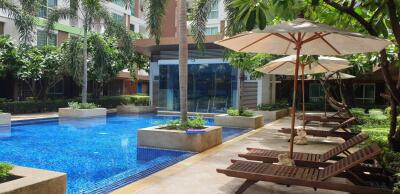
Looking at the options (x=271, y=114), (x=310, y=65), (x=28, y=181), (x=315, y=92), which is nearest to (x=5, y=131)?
(x=28, y=181)

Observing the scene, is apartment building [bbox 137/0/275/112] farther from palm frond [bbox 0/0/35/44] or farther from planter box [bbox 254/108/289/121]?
palm frond [bbox 0/0/35/44]

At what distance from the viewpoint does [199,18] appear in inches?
602

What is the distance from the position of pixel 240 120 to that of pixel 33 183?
12107 millimetres

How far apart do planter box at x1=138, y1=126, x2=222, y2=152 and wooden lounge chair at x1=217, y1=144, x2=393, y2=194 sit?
3942mm

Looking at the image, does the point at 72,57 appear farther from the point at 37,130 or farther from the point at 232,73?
the point at 232,73

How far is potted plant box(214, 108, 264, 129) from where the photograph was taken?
15703 millimetres

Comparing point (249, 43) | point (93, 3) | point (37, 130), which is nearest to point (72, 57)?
point (93, 3)

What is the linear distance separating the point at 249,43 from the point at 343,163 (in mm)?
2421

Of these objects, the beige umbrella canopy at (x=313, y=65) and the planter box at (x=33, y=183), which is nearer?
the planter box at (x=33, y=183)

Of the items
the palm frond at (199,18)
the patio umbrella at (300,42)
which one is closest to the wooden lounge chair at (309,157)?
the patio umbrella at (300,42)

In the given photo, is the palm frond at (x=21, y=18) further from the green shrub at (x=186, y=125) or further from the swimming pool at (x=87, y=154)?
the green shrub at (x=186, y=125)

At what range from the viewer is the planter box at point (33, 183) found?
168 inches

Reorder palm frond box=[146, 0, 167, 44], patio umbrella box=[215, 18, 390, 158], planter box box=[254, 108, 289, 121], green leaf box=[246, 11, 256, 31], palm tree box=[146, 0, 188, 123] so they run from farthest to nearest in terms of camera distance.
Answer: planter box box=[254, 108, 289, 121] < palm frond box=[146, 0, 167, 44] < palm tree box=[146, 0, 188, 123] < patio umbrella box=[215, 18, 390, 158] < green leaf box=[246, 11, 256, 31]

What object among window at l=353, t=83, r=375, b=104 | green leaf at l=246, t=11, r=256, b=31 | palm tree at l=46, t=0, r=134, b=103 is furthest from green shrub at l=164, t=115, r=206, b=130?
window at l=353, t=83, r=375, b=104
